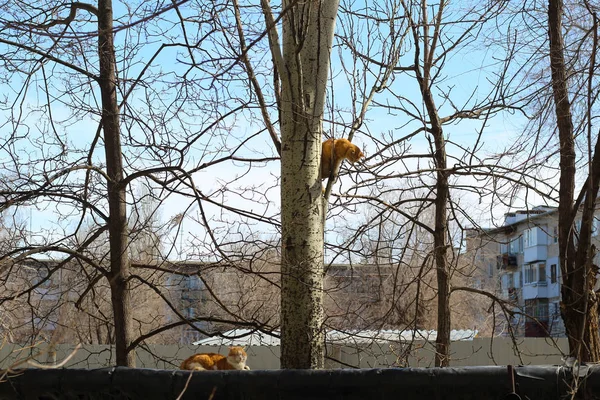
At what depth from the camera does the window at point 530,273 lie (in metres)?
44.1

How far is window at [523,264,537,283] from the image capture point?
4408 centimetres

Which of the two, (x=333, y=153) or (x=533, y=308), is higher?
(x=333, y=153)

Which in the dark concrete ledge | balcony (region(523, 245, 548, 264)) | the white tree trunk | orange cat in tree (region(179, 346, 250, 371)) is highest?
balcony (region(523, 245, 548, 264))

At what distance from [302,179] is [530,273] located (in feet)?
143

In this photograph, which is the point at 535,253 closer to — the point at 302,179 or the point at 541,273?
the point at 541,273

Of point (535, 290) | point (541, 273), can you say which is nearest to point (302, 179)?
point (541, 273)

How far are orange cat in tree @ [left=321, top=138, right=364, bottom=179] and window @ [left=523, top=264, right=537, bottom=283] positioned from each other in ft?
138

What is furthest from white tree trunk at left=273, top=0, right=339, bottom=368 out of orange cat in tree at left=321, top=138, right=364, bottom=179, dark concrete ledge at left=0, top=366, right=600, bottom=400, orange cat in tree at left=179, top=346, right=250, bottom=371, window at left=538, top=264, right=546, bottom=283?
window at left=538, top=264, right=546, bottom=283

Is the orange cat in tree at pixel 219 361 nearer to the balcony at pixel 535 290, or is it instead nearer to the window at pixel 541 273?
the window at pixel 541 273

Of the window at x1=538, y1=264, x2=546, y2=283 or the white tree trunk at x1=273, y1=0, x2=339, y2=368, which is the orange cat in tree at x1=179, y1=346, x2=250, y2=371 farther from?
the window at x1=538, y1=264, x2=546, y2=283

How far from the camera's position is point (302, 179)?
13.1 ft

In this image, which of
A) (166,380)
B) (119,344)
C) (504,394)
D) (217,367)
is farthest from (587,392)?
(119,344)

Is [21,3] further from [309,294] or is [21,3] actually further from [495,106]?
[495,106]

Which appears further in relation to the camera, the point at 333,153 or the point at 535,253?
the point at 535,253
